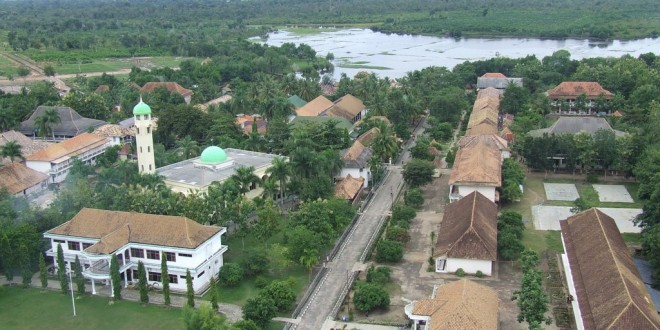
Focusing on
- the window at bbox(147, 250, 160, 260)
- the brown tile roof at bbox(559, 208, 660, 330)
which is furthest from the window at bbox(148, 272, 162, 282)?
the brown tile roof at bbox(559, 208, 660, 330)

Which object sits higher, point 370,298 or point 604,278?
point 604,278

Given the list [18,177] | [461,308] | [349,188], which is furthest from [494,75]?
[461,308]

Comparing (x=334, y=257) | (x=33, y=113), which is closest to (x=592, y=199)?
(x=334, y=257)

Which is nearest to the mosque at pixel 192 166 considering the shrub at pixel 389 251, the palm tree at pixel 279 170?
the palm tree at pixel 279 170

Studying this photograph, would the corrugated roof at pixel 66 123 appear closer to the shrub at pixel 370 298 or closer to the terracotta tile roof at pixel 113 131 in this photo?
the terracotta tile roof at pixel 113 131

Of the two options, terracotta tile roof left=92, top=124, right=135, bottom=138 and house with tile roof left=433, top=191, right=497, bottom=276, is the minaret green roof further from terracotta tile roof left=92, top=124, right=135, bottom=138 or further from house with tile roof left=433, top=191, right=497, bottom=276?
house with tile roof left=433, top=191, right=497, bottom=276

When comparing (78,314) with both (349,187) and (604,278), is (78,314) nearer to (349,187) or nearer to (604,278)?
(349,187)

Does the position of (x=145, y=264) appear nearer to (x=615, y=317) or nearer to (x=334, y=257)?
(x=334, y=257)
